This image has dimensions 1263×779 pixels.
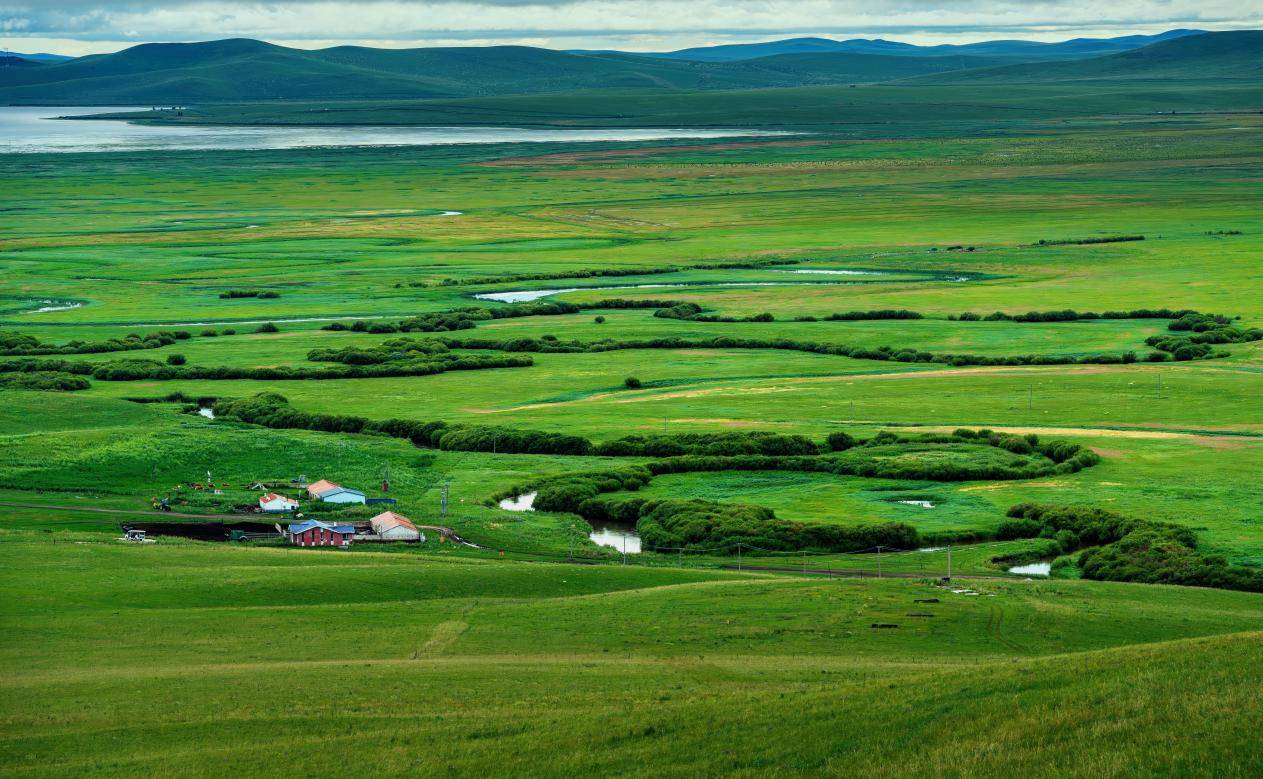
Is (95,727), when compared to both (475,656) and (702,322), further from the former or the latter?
(702,322)

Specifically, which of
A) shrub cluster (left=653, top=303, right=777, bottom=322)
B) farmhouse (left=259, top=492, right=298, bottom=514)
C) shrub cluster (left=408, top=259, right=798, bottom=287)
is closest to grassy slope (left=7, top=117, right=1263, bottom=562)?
shrub cluster (left=653, top=303, right=777, bottom=322)

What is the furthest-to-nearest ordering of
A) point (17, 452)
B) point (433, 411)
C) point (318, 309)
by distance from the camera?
point (318, 309) → point (433, 411) → point (17, 452)

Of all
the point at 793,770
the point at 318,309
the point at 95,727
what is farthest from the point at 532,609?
the point at 318,309

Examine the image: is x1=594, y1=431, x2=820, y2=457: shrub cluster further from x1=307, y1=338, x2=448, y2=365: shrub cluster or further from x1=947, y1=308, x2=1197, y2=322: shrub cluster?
x1=947, y1=308, x2=1197, y2=322: shrub cluster

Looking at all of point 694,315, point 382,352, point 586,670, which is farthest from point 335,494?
point 694,315

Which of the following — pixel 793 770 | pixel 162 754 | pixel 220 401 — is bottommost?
pixel 220 401
